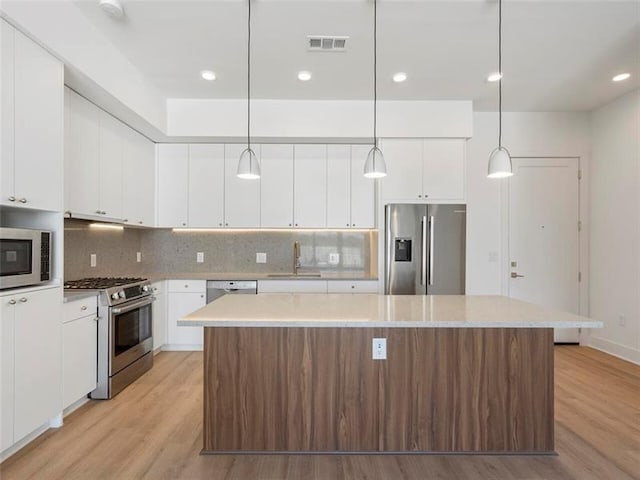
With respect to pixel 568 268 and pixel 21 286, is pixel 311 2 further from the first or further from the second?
pixel 568 268

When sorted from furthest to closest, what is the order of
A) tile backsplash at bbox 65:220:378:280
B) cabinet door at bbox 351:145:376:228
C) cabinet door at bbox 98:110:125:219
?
1. tile backsplash at bbox 65:220:378:280
2. cabinet door at bbox 351:145:376:228
3. cabinet door at bbox 98:110:125:219

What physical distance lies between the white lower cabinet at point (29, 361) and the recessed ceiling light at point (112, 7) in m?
1.91

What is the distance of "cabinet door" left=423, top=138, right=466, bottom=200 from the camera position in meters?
3.96

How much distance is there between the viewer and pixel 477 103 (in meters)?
4.02

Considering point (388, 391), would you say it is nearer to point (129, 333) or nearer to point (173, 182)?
point (129, 333)

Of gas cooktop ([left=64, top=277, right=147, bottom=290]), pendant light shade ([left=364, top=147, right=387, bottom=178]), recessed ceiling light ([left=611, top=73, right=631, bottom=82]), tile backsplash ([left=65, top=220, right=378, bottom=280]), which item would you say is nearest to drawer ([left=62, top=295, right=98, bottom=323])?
gas cooktop ([left=64, top=277, right=147, bottom=290])

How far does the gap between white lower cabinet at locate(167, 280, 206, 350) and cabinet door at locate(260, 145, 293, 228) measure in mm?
1081

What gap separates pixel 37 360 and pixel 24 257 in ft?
2.14

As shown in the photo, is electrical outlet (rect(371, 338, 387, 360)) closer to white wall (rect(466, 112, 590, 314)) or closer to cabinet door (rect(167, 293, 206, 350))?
cabinet door (rect(167, 293, 206, 350))

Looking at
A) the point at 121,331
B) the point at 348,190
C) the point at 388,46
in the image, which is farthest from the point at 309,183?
the point at 121,331

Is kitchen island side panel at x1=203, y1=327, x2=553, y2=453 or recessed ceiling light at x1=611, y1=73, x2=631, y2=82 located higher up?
recessed ceiling light at x1=611, y1=73, x2=631, y2=82

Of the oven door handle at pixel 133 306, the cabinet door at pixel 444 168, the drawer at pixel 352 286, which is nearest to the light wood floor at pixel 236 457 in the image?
the oven door handle at pixel 133 306

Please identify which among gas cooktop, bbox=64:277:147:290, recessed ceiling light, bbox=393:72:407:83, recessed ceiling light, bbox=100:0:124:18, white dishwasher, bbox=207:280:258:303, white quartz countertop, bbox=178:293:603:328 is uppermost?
recessed ceiling light, bbox=393:72:407:83

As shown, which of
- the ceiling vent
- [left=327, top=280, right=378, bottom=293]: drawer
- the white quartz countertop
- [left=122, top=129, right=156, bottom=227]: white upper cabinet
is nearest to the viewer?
the white quartz countertop
